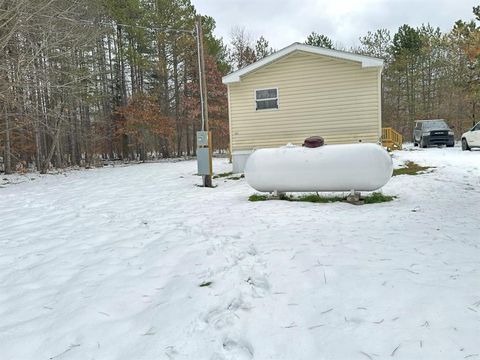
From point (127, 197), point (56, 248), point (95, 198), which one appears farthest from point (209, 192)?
point (56, 248)

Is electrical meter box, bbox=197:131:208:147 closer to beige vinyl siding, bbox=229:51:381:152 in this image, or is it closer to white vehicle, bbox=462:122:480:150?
beige vinyl siding, bbox=229:51:381:152

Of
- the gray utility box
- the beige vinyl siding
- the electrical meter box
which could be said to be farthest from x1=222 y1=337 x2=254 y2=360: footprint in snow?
the beige vinyl siding

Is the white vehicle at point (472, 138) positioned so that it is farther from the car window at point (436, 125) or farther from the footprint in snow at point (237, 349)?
the footprint in snow at point (237, 349)

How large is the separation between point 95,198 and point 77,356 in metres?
6.62

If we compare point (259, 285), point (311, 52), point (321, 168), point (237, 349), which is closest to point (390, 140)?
point (311, 52)

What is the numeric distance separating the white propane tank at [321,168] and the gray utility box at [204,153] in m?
2.46

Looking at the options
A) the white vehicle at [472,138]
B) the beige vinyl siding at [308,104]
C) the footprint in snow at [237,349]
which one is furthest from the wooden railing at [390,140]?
the footprint in snow at [237,349]

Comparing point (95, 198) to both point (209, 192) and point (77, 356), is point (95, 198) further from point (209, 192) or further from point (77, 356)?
point (77, 356)

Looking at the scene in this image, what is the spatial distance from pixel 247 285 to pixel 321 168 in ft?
13.4

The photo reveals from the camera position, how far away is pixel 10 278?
3213 mm

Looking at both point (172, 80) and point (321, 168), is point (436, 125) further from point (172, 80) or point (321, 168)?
point (172, 80)

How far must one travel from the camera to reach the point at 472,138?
1509 centimetres

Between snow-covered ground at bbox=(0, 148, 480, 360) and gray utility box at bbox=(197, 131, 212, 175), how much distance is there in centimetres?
387

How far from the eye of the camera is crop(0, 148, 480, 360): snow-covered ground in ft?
6.65
